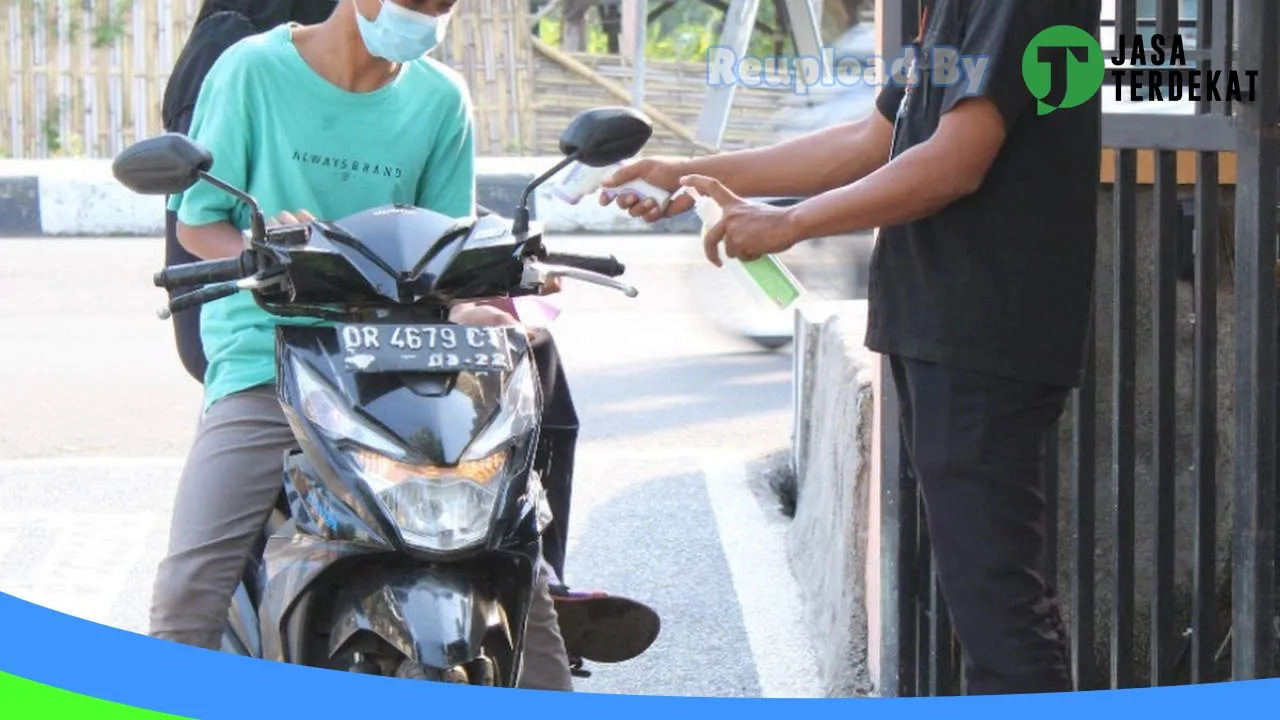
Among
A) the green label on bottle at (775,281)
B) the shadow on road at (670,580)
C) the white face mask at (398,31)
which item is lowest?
the shadow on road at (670,580)

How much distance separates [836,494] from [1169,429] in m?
1.66

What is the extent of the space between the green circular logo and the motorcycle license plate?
901 millimetres

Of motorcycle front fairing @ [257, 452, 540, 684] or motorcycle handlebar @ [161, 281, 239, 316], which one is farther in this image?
motorcycle handlebar @ [161, 281, 239, 316]

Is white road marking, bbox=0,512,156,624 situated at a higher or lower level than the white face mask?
lower

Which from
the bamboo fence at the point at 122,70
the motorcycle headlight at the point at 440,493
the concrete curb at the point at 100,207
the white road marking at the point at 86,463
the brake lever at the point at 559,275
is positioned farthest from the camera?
the bamboo fence at the point at 122,70

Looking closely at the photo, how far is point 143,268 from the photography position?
480 inches

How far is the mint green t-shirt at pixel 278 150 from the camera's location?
3.44m

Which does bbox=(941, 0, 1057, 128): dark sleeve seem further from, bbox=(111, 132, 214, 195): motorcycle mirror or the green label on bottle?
bbox=(111, 132, 214, 195): motorcycle mirror

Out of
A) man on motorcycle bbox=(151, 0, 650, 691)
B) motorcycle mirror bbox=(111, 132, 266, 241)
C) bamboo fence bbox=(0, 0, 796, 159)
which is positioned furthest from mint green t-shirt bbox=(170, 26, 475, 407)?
bamboo fence bbox=(0, 0, 796, 159)

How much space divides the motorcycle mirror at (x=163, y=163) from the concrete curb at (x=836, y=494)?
2025 mm

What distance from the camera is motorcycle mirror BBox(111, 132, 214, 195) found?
2924 mm

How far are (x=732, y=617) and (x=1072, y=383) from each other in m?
2.56

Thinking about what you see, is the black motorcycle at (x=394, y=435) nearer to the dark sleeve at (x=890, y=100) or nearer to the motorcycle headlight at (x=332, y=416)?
the motorcycle headlight at (x=332, y=416)

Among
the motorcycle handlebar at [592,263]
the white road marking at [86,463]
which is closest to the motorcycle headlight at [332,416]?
the motorcycle handlebar at [592,263]
